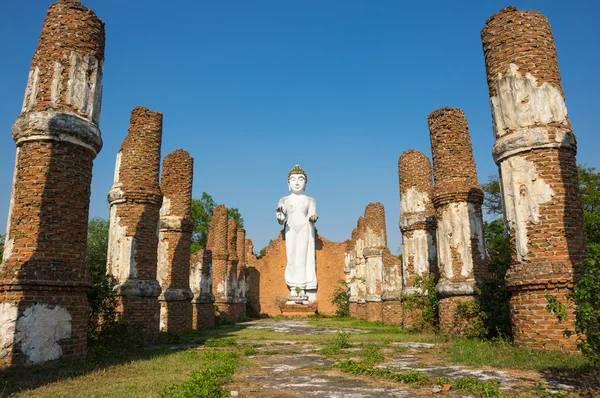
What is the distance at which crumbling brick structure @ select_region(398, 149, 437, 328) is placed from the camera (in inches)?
564

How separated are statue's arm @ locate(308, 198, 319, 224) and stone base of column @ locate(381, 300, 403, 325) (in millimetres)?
7728

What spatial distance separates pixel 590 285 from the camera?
4.71 meters

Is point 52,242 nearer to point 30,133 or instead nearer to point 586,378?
point 30,133

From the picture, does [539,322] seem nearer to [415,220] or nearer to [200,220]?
[415,220]

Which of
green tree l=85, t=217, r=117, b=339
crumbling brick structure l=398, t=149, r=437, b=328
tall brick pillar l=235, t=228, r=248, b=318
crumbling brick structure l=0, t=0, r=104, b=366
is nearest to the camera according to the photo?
crumbling brick structure l=0, t=0, r=104, b=366

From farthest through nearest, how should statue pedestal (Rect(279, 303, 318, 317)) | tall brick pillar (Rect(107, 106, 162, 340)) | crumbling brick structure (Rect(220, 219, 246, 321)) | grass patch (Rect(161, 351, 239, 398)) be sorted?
statue pedestal (Rect(279, 303, 318, 317)) < crumbling brick structure (Rect(220, 219, 246, 321)) < tall brick pillar (Rect(107, 106, 162, 340)) < grass patch (Rect(161, 351, 239, 398))

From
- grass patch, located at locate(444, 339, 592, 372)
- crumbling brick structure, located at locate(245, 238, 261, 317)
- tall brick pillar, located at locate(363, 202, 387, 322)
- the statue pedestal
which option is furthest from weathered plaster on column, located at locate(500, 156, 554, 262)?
crumbling brick structure, located at locate(245, 238, 261, 317)

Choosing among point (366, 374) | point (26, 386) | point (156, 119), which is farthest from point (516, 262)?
point (156, 119)

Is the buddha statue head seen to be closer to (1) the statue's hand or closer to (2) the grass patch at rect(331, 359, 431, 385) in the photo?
(1) the statue's hand

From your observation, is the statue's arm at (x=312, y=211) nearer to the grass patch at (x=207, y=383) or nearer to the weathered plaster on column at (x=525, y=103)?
the weathered plaster on column at (x=525, y=103)

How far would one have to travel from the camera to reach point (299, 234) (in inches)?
946


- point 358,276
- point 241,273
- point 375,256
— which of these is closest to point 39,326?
point 375,256

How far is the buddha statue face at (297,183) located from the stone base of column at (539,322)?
56.3 ft

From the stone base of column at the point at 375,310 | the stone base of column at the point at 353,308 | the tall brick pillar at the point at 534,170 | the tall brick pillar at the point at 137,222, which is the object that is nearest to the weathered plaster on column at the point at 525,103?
the tall brick pillar at the point at 534,170
